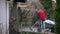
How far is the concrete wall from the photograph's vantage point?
994 cm

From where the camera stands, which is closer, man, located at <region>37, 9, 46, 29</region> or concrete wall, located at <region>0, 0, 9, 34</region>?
concrete wall, located at <region>0, 0, 9, 34</region>

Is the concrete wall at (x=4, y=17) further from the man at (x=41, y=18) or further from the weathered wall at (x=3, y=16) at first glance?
the man at (x=41, y=18)

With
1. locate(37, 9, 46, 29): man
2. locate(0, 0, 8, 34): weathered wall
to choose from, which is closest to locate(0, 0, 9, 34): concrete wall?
locate(0, 0, 8, 34): weathered wall

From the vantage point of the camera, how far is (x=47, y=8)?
1265cm

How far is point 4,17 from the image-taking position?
10070 mm

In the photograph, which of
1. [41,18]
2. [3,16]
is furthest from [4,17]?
[41,18]

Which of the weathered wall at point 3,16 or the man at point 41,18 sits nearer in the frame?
the weathered wall at point 3,16

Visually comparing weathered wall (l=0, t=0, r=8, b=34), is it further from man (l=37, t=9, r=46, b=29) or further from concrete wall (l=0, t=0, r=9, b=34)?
man (l=37, t=9, r=46, b=29)

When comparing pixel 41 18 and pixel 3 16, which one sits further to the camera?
pixel 41 18

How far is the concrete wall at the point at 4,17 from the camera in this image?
32.6 ft

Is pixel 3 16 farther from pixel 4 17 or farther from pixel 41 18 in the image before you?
pixel 41 18

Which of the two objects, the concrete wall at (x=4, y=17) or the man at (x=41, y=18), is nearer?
the concrete wall at (x=4, y=17)

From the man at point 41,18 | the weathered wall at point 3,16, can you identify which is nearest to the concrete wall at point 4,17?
the weathered wall at point 3,16

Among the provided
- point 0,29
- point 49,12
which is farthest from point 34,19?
point 0,29
